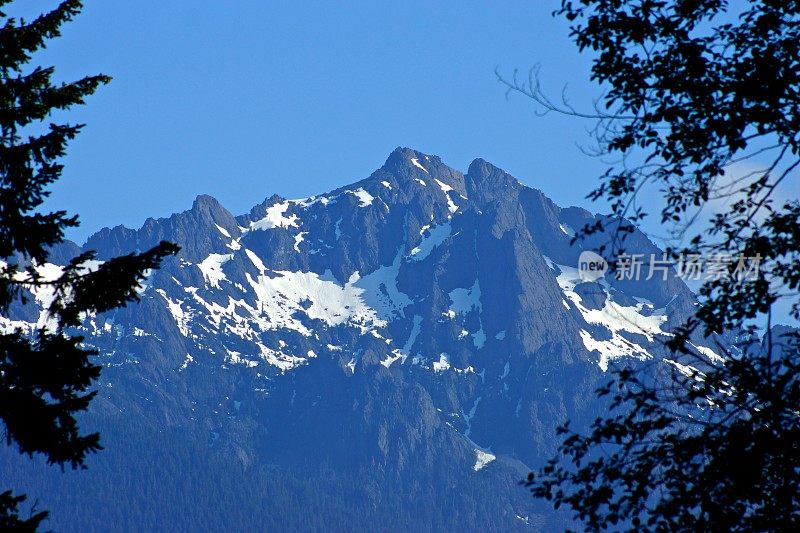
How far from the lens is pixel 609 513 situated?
15156 millimetres

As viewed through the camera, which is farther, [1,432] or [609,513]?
[1,432]

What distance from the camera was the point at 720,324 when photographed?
1576 centimetres

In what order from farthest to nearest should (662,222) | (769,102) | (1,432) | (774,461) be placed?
1. (1,432)
2. (662,222)
3. (769,102)
4. (774,461)

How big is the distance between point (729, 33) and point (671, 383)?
4.55 metres

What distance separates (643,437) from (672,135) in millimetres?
3909

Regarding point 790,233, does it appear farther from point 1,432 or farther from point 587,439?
point 1,432

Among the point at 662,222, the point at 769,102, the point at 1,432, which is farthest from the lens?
the point at 1,432

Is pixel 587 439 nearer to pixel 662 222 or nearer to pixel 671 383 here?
pixel 671 383

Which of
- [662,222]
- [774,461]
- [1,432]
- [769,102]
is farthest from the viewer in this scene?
[1,432]

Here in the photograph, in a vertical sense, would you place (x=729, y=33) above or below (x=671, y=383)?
above

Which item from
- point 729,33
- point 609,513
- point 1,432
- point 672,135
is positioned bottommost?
point 609,513

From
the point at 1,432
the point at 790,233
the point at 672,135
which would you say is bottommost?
the point at 1,432

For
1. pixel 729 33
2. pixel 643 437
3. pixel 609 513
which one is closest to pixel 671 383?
pixel 643 437

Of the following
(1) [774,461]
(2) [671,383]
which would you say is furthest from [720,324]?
(1) [774,461]
